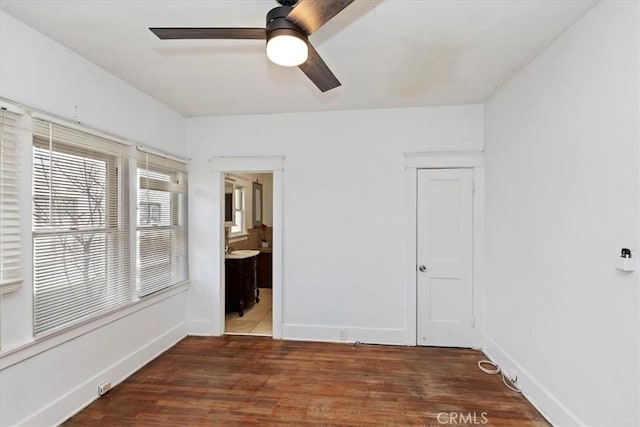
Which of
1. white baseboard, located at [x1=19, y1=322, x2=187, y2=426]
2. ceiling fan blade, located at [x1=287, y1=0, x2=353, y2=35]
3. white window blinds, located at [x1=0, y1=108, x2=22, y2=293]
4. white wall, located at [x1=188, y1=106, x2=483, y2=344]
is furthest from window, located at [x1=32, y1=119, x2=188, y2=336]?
ceiling fan blade, located at [x1=287, y1=0, x2=353, y2=35]

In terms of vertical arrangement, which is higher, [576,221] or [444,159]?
[444,159]

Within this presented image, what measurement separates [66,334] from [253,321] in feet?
7.65

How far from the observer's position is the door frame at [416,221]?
3.48 m

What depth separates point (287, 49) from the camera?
155 centimetres

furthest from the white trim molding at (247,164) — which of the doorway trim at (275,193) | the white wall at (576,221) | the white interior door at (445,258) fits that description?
the white wall at (576,221)

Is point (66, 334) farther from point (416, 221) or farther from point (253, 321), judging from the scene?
point (416, 221)

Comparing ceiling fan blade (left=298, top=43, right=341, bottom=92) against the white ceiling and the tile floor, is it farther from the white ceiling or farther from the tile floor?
the tile floor

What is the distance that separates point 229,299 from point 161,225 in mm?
1585

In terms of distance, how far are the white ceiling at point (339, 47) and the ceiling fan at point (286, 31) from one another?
0.34m

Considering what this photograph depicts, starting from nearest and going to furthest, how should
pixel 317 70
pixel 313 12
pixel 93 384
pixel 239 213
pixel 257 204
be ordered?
pixel 313 12 → pixel 317 70 → pixel 93 384 → pixel 239 213 → pixel 257 204

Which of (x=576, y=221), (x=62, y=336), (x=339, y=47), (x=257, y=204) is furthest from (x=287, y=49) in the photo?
(x=257, y=204)

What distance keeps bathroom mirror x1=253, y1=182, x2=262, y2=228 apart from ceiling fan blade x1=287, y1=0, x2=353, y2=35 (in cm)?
506

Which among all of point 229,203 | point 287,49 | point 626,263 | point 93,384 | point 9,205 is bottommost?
point 93,384

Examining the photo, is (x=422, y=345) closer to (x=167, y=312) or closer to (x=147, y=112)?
(x=167, y=312)
